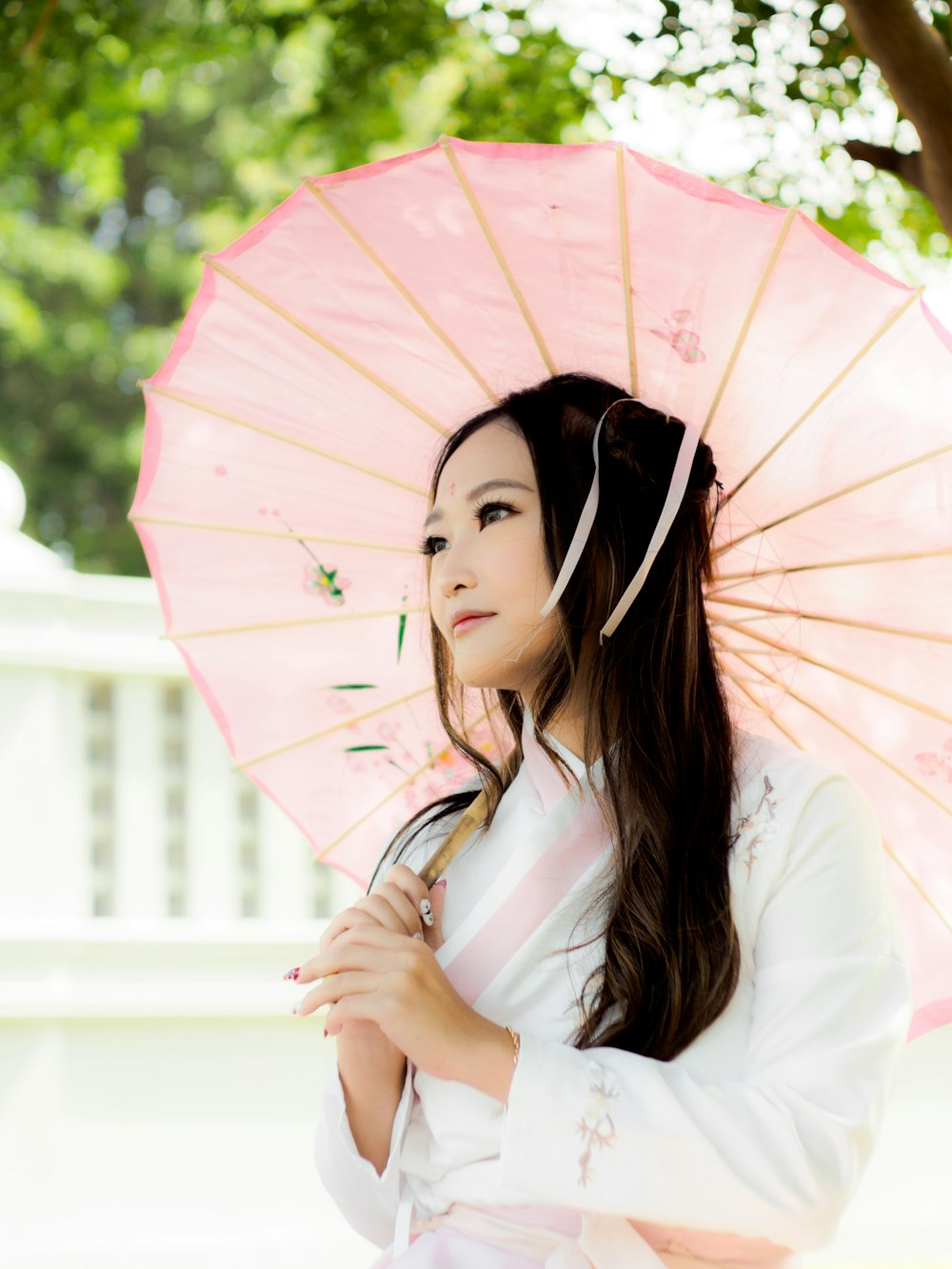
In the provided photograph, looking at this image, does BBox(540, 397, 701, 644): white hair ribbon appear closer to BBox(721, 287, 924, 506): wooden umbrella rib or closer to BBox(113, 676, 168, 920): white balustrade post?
BBox(721, 287, 924, 506): wooden umbrella rib

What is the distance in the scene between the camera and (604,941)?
1.64m

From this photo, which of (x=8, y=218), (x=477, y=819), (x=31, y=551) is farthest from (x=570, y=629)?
(x=8, y=218)

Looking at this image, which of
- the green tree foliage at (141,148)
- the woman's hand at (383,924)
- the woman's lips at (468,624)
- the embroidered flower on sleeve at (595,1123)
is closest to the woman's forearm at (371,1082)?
the woman's hand at (383,924)

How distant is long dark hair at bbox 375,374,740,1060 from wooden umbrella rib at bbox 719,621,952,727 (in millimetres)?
111

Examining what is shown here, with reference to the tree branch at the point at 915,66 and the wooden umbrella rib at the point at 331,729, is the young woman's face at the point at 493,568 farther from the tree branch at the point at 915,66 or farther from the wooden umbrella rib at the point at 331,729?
the tree branch at the point at 915,66

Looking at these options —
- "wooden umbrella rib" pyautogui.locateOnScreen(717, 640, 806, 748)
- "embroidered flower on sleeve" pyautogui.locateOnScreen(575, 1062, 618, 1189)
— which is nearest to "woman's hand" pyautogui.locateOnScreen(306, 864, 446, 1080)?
"embroidered flower on sleeve" pyautogui.locateOnScreen(575, 1062, 618, 1189)

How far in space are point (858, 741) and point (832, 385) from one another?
54 centimetres

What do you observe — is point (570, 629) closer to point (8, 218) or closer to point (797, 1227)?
point (797, 1227)

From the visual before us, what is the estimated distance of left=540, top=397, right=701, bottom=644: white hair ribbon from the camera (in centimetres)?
164

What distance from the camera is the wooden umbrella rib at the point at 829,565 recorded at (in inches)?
69.9

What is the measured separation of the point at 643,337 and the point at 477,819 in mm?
666

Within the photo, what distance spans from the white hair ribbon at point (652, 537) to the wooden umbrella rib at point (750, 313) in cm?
6

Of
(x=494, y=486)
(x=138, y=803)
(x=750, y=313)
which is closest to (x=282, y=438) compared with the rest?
(x=494, y=486)

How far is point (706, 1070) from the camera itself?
1.49 metres
